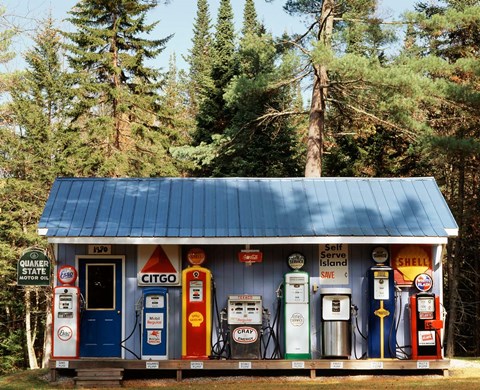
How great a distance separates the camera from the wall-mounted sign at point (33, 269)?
12109mm

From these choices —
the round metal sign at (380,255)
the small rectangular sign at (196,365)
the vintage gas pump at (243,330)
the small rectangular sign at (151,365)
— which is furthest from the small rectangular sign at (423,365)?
the small rectangular sign at (151,365)

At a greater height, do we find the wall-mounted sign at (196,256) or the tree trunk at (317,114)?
the tree trunk at (317,114)

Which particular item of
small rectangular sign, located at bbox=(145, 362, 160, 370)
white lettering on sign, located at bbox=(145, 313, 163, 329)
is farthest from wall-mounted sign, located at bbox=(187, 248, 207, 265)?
small rectangular sign, located at bbox=(145, 362, 160, 370)

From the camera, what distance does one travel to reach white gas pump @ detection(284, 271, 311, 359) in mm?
12031

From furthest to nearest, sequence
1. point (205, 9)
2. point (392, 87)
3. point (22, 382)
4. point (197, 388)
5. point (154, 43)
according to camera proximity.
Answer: point (205, 9)
point (154, 43)
point (392, 87)
point (22, 382)
point (197, 388)

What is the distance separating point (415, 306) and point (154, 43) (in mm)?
16109

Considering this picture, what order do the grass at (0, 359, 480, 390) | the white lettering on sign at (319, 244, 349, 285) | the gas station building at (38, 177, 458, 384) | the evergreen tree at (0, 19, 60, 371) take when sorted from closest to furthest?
1. the grass at (0, 359, 480, 390)
2. the gas station building at (38, 177, 458, 384)
3. the white lettering on sign at (319, 244, 349, 285)
4. the evergreen tree at (0, 19, 60, 371)

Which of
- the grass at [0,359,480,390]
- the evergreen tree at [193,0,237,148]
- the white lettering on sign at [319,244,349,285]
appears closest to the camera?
the grass at [0,359,480,390]

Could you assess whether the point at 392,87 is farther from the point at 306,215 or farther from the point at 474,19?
the point at 306,215

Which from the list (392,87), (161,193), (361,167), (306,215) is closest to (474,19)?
(392,87)

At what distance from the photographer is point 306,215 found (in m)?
12.5

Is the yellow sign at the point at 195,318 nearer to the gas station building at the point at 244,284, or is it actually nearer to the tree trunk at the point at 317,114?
the gas station building at the point at 244,284

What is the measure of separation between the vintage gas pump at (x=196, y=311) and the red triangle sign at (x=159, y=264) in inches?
15.0

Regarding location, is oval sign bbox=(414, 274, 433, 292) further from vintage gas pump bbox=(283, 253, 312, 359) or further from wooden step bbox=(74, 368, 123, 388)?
wooden step bbox=(74, 368, 123, 388)
